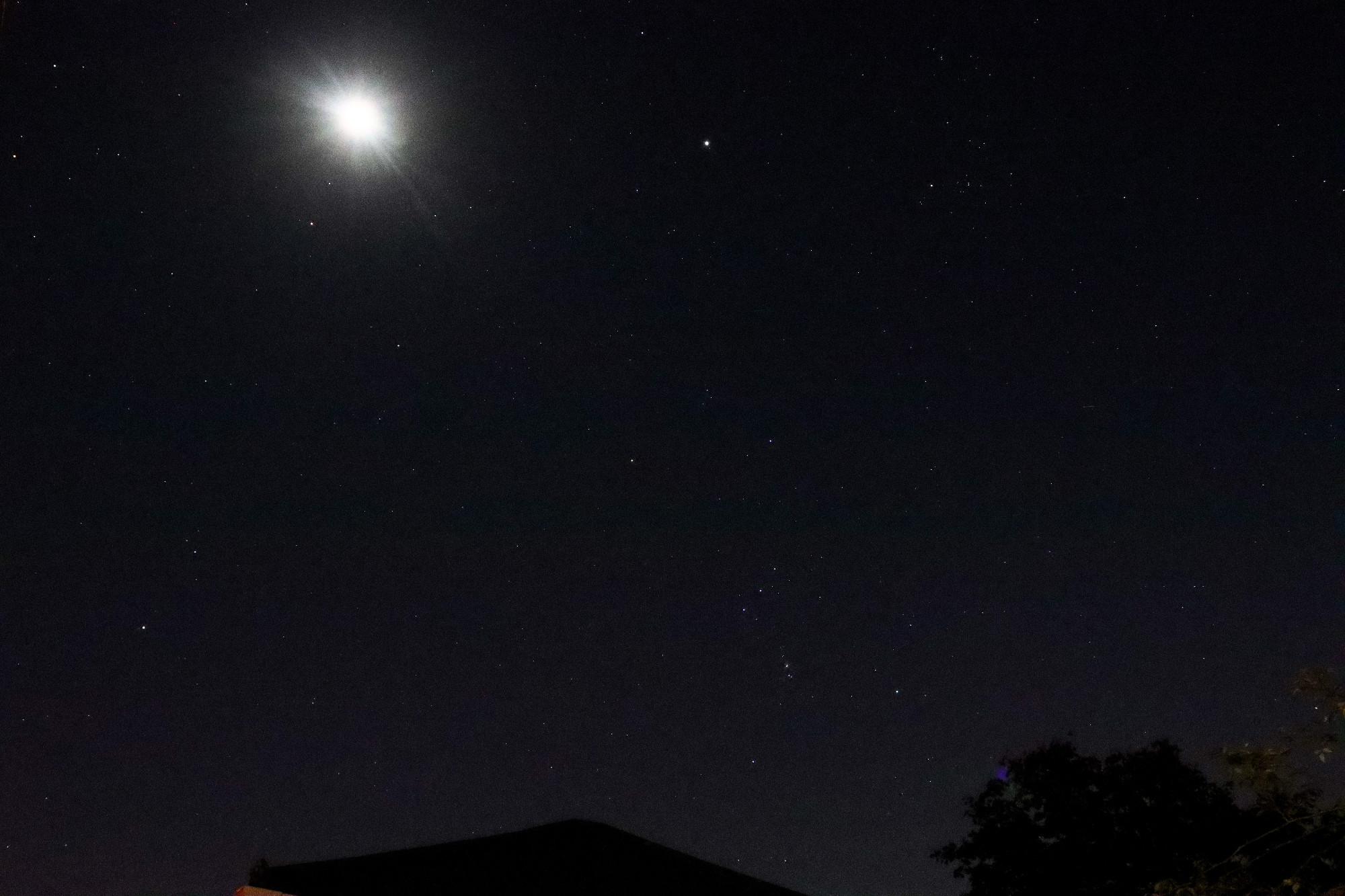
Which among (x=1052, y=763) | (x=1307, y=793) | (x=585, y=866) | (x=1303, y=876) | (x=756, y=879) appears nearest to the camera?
(x=585, y=866)

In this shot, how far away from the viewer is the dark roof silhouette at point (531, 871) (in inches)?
450

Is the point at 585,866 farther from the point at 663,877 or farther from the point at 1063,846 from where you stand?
the point at 1063,846

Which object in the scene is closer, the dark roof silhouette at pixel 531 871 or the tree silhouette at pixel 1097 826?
the dark roof silhouette at pixel 531 871

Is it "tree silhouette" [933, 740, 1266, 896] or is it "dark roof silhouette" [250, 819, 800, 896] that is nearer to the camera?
"dark roof silhouette" [250, 819, 800, 896]

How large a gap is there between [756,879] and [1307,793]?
8.36 metres

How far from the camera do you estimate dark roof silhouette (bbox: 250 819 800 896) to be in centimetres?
1144

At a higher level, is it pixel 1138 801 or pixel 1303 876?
pixel 1138 801

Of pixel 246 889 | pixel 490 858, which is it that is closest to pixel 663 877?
pixel 490 858

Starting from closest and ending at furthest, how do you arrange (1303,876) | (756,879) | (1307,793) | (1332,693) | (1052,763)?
(1332,693)
(756,879)
(1307,793)
(1303,876)
(1052,763)

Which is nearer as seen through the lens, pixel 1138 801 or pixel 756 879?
pixel 756 879

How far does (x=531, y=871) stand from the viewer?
41.2 ft

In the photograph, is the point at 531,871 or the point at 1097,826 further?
the point at 1097,826

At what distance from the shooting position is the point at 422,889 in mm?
11430

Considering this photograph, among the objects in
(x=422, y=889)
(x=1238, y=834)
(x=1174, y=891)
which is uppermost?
(x=1238, y=834)
